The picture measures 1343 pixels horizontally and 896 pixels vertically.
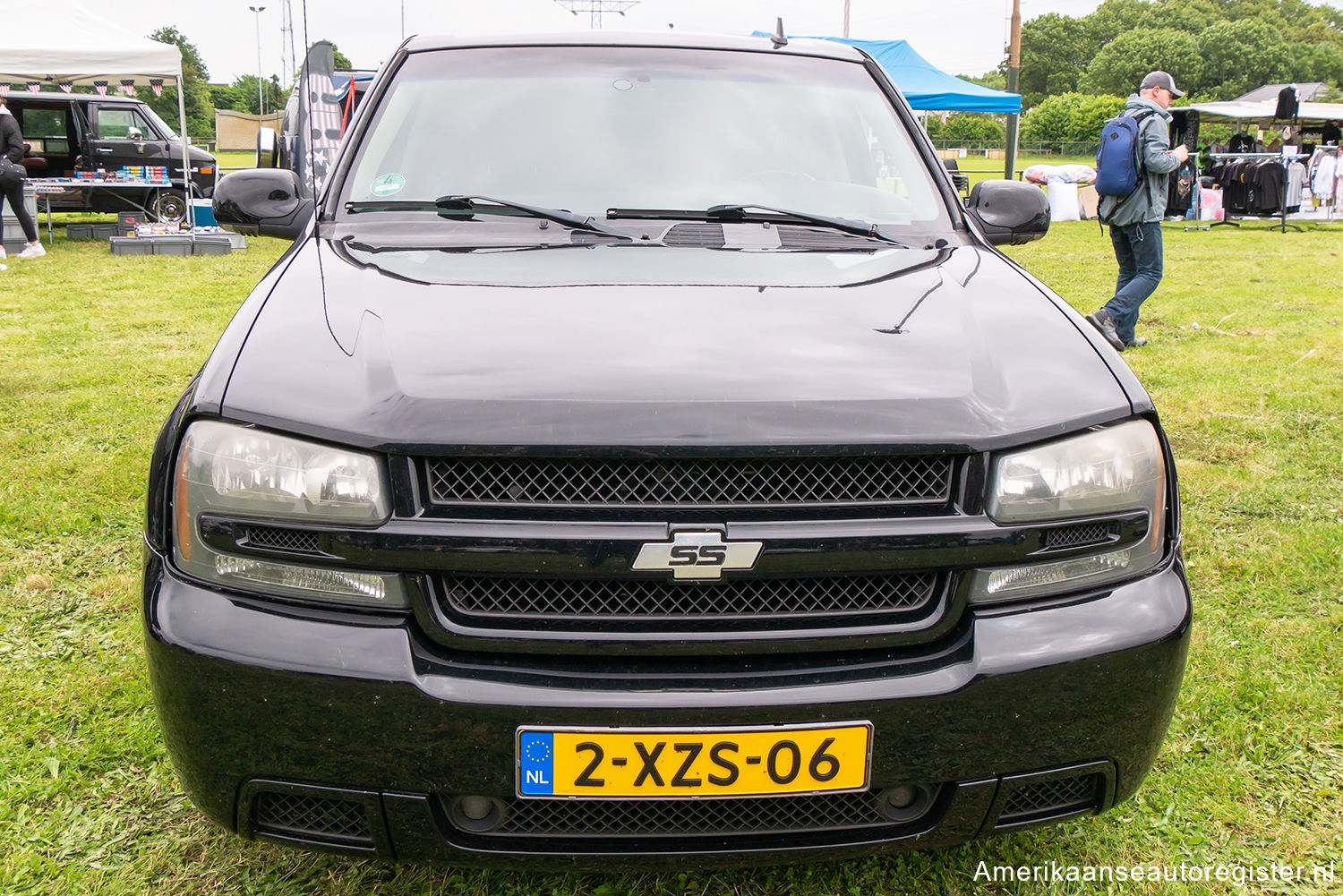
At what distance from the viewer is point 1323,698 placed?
293 centimetres

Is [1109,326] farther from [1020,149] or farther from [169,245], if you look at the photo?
[1020,149]

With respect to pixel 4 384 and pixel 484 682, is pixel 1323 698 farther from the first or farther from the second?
pixel 4 384

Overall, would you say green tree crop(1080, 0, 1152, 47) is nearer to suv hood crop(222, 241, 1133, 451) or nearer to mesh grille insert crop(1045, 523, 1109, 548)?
suv hood crop(222, 241, 1133, 451)

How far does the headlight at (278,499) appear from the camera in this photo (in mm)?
1680

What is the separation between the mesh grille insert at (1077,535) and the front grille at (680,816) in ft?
1.63

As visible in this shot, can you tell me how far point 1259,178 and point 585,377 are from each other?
817 inches

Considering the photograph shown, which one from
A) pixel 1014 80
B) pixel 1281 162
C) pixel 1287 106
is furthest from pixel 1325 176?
pixel 1014 80

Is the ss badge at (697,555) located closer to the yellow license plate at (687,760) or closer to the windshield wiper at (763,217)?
the yellow license plate at (687,760)

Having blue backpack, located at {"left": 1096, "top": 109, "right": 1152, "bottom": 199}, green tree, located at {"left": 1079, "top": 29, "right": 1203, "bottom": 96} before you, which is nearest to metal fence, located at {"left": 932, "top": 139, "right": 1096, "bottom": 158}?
green tree, located at {"left": 1079, "top": 29, "right": 1203, "bottom": 96}

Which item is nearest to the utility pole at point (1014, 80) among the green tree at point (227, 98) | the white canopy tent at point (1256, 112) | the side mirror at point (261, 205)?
the white canopy tent at point (1256, 112)

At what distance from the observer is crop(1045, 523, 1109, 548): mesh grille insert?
1.77m

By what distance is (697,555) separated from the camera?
164 cm

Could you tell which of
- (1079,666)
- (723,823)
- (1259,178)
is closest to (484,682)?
(723,823)

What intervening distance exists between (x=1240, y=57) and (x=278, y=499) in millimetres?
108290
